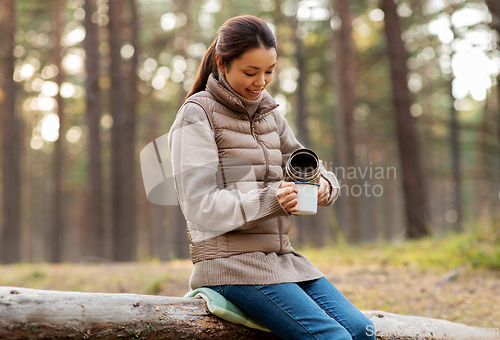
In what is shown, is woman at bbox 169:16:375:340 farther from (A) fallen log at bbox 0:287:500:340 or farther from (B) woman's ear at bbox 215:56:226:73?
(A) fallen log at bbox 0:287:500:340

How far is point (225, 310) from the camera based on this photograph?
204 centimetres

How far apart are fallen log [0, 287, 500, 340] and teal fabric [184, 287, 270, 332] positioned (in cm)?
9

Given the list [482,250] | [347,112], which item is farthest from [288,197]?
[347,112]

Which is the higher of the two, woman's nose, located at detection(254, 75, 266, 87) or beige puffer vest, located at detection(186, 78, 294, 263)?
woman's nose, located at detection(254, 75, 266, 87)

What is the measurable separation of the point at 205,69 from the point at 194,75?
12130 millimetres

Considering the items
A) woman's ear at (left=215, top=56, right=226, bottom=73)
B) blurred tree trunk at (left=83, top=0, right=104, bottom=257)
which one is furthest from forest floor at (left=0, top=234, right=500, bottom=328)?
blurred tree trunk at (left=83, top=0, right=104, bottom=257)

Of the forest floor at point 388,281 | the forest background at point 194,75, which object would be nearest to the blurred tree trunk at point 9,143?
the forest background at point 194,75

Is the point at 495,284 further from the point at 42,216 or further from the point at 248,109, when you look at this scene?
the point at 42,216

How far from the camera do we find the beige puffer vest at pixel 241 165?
2.04 m

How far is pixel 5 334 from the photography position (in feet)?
5.93

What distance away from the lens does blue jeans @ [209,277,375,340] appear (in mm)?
1911

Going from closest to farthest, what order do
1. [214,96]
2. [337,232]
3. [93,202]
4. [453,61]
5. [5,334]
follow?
[5,334]
[214,96]
[337,232]
[93,202]
[453,61]

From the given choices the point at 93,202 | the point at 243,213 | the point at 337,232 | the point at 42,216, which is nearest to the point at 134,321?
the point at 243,213

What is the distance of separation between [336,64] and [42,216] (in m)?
28.0
